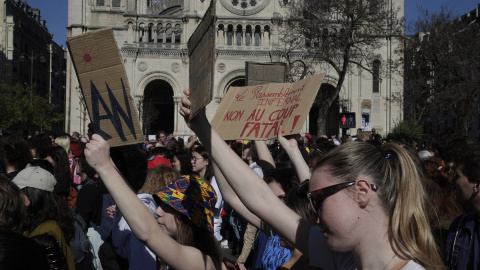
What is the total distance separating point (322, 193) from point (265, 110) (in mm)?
1624

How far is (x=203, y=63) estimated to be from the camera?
99.0 inches

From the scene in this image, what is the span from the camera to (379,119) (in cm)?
4362

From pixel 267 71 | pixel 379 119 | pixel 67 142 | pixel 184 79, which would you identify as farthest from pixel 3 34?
pixel 267 71

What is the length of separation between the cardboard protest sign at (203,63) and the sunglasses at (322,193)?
22.9 inches

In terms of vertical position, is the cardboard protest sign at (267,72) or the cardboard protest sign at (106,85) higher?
the cardboard protest sign at (267,72)

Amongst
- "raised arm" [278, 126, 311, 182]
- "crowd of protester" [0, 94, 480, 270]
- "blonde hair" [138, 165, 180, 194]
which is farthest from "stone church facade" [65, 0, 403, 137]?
"raised arm" [278, 126, 311, 182]

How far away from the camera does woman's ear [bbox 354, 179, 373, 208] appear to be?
6.84ft

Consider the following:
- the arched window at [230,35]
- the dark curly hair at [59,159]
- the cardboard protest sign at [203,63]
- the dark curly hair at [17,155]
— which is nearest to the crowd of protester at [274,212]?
the cardboard protest sign at [203,63]

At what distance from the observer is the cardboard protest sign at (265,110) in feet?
11.4

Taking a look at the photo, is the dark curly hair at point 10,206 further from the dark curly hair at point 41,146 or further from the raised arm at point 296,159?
the dark curly hair at point 41,146

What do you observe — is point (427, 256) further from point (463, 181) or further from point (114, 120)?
point (114, 120)

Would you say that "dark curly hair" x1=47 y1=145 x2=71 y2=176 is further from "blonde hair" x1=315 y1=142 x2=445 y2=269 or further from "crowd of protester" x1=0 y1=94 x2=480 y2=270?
"blonde hair" x1=315 y1=142 x2=445 y2=269

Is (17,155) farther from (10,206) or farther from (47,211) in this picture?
(10,206)

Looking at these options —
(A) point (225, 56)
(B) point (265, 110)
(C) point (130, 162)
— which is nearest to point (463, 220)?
(B) point (265, 110)
